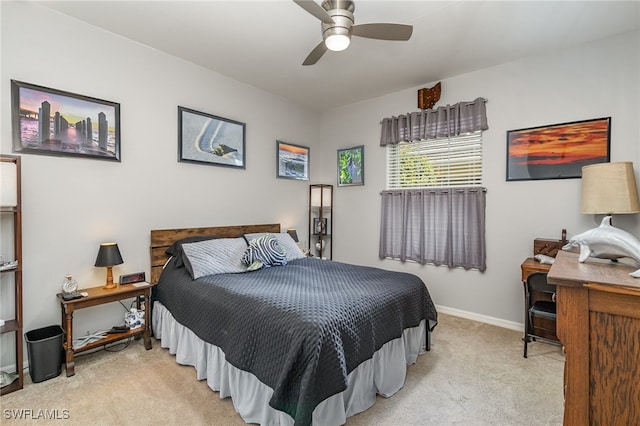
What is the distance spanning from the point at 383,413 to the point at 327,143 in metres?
3.86

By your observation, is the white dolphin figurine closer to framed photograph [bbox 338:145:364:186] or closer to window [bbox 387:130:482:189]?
window [bbox 387:130:482:189]

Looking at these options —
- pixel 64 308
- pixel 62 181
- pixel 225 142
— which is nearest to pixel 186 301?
pixel 64 308

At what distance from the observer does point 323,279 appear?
2545 mm

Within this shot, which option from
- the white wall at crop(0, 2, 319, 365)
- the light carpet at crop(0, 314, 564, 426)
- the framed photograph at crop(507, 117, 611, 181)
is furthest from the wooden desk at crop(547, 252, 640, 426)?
the white wall at crop(0, 2, 319, 365)

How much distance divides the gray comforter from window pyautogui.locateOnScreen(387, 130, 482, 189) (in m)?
1.65

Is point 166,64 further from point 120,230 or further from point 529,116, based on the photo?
point 529,116

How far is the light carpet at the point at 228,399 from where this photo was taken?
72.2 inches

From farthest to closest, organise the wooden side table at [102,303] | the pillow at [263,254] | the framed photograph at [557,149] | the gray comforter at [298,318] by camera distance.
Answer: the pillow at [263,254] → the framed photograph at [557,149] → the wooden side table at [102,303] → the gray comforter at [298,318]

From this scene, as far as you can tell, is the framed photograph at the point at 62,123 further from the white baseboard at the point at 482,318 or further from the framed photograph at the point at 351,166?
the white baseboard at the point at 482,318

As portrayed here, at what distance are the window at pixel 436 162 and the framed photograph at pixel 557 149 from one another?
1.22ft

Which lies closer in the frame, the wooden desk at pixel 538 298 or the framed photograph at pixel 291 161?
the wooden desk at pixel 538 298

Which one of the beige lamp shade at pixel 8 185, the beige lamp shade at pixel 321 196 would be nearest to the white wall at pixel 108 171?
the beige lamp shade at pixel 8 185

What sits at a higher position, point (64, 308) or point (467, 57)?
point (467, 57)

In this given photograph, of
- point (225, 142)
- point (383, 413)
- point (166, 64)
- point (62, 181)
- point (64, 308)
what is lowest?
point (383, 413)
